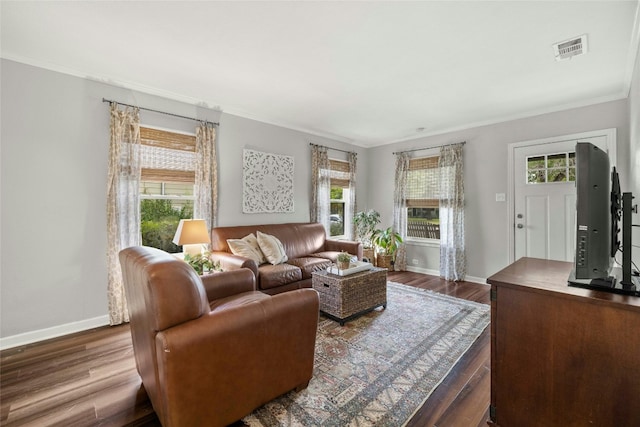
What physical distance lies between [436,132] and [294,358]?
4468 mm

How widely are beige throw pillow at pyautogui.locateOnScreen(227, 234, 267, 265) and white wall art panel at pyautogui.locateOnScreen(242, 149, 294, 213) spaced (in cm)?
59

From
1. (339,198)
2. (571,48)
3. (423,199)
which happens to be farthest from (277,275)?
(571,48)

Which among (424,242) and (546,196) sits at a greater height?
(546,196)

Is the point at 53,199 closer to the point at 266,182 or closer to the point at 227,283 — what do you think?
the point at 227,283

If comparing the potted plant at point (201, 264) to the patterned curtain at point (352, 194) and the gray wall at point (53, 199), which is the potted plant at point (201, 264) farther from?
the patterned curtain at point (352, 194)

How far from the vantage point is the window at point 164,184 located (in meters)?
3.16

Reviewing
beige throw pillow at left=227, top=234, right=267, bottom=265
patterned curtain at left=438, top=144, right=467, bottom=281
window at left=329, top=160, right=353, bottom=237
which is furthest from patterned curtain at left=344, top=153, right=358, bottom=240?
beige throw pillow at left=227, top=234, right=267, bottom=265

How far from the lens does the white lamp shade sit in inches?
116

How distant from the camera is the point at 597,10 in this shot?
1.90 meters

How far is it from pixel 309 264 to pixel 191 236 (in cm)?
144

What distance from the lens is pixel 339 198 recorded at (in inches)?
218

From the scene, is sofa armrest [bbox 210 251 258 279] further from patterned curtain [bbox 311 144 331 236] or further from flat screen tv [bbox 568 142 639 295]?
flat screen tv [bbox 568 142 639 295]

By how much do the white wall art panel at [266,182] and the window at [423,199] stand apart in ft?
7.46

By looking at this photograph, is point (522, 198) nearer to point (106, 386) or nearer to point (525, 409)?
point (525, 409)
